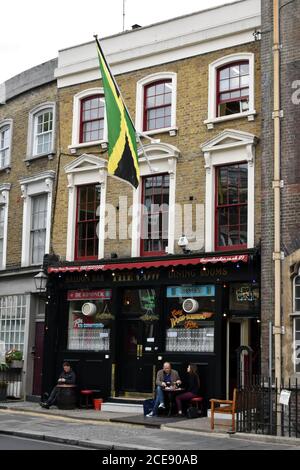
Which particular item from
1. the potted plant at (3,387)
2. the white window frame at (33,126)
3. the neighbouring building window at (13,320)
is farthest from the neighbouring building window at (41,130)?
the potted plant at (3,387)

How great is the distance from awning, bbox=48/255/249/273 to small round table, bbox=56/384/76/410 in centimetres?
329

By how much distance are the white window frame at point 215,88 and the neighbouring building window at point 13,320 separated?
28.5 feet

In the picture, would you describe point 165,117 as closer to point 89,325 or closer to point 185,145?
point 185,145

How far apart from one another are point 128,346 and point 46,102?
8.45 meters

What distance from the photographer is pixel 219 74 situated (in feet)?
62.6

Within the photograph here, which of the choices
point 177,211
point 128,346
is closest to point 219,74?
point 177,211

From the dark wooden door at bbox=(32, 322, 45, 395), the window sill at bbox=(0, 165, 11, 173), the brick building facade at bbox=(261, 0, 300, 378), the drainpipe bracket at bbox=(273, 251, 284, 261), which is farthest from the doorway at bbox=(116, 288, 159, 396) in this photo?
the window sill at bbox=(0, 165, 11, 173)

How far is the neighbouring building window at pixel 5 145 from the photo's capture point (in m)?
24.5

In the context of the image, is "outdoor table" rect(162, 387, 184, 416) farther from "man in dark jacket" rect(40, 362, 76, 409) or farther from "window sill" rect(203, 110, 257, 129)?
"window sill" rect(203, 110, 257, 129)

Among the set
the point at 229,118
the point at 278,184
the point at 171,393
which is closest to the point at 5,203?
the point at 229,118

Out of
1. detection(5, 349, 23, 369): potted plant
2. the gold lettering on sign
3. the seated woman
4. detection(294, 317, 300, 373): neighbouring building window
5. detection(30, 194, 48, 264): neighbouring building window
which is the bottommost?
the seated woman

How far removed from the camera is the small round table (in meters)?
19.6
